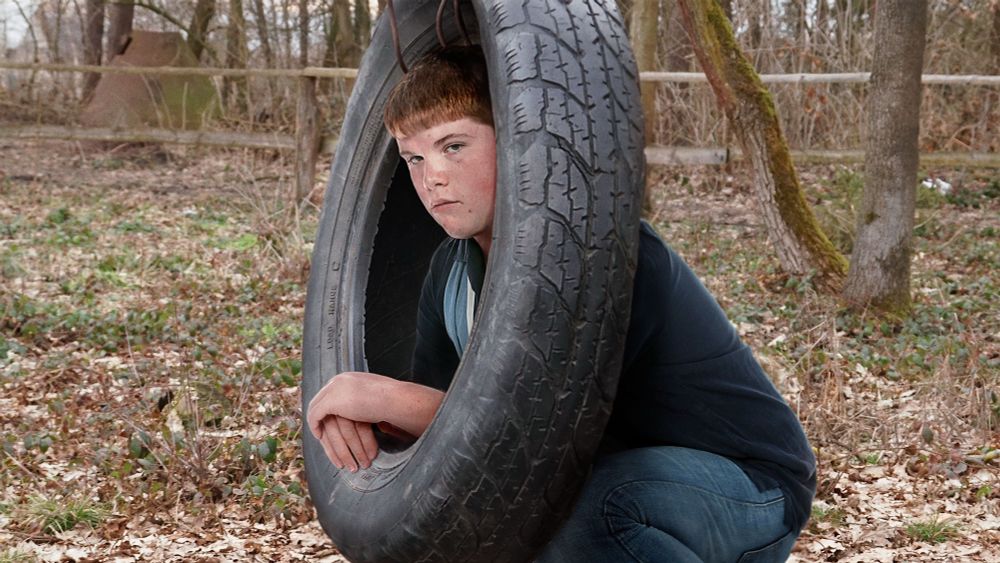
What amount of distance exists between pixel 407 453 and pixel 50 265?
6421mm

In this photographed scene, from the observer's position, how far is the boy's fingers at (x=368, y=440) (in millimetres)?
2574

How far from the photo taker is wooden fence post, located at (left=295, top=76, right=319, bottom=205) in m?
10.9

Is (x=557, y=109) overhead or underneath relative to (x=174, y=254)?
overhead

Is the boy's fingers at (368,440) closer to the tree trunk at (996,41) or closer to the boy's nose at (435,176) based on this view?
the boy's nose at (435,176)

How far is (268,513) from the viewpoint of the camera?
3760 millimetres

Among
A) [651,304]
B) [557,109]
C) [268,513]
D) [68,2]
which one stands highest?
[68,2]

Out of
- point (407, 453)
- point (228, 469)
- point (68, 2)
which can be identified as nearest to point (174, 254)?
point (228, 469)

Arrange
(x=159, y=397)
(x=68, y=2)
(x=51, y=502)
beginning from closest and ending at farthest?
(x=51, y=502), (x=159, y=397), (x=68, y=2)

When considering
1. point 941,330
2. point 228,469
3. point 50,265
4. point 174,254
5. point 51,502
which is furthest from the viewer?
point 174,254

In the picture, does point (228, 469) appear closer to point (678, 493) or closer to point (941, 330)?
point (678, 493)

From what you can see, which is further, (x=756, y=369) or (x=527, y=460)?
(x=756, y=369)

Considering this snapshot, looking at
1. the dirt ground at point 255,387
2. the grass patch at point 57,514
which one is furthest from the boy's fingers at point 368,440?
the grass patch at point 57,514

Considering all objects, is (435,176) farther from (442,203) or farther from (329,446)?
(329,446)

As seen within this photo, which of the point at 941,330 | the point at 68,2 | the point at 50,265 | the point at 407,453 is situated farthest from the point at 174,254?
the point at 68,2
